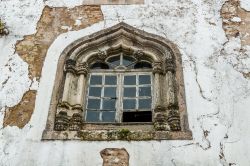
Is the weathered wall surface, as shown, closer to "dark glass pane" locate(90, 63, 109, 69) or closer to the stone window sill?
the stone window sill

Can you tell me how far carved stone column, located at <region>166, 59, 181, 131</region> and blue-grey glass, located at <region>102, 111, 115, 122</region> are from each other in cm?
79

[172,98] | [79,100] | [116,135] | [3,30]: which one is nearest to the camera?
[116,135]

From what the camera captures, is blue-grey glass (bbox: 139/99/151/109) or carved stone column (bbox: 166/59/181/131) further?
blue-grey glass (bbox: 139/99/151/109)

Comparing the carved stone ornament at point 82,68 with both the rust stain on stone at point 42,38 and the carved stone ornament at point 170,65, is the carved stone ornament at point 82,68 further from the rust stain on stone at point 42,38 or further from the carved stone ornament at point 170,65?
the carved stone ornament at point 170,65

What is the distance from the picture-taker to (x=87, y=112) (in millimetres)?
6531

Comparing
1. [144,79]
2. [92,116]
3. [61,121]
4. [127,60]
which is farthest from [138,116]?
[127,60]

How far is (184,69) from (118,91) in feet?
3.31

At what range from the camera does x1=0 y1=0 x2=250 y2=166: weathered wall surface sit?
5.77 m

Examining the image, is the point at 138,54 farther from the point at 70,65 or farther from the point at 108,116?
the point at 108,116

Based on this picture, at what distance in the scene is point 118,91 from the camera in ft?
22.3

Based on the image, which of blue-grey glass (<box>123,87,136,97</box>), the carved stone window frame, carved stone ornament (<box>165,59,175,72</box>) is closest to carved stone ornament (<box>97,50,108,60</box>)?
the carved stone window frame

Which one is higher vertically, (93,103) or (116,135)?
(93,103)

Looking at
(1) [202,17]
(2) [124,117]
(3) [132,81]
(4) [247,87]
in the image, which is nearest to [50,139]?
(2) [124,117]

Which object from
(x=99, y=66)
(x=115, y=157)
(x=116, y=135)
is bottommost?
(x=115, y=157)
